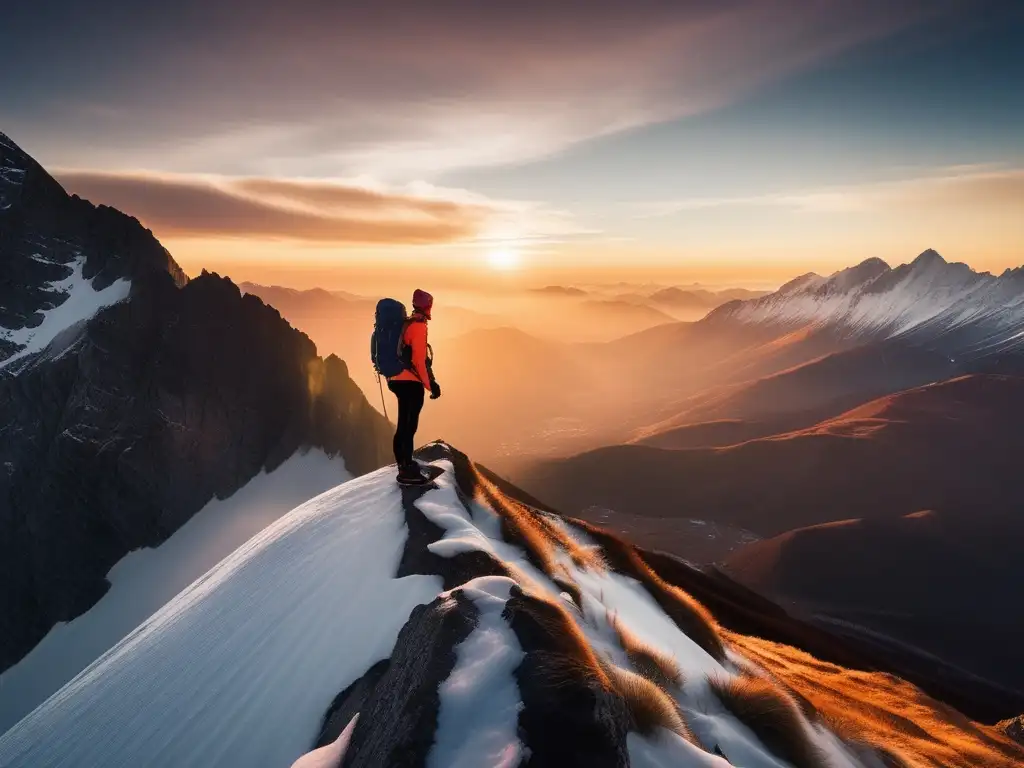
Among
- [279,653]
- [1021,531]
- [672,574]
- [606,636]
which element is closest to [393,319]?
[279,653]

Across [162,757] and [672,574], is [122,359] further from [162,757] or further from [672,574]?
[162,757]

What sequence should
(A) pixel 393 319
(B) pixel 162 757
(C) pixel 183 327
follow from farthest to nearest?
(C) pixel 183 327 < (A) pixel 393 319 < (B) pixel 162 757

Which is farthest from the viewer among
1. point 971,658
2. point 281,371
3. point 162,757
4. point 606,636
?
point 281,371

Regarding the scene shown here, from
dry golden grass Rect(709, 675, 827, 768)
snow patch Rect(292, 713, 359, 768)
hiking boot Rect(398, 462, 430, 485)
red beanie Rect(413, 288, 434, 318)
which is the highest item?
red beanie Rect(413, 288, 434, 318)

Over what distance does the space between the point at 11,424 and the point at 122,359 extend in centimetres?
2152

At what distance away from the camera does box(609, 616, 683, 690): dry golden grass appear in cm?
858

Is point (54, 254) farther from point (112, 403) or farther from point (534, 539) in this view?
point (534, 539)

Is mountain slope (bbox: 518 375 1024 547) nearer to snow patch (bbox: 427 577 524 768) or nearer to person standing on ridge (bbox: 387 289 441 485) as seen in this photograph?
person standing on ridge (bbox: 387 289 441 485)

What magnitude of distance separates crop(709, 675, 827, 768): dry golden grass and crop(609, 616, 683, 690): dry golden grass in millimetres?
915

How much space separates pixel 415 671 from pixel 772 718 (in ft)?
22.5

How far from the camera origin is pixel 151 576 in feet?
315

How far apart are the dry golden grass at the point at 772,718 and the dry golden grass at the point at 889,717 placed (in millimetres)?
2624

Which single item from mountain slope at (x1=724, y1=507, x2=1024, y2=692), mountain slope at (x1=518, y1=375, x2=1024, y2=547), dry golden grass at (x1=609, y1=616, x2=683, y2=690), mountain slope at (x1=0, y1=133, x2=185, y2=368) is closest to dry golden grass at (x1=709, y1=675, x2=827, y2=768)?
dry golden grass at (x1=609, y1=616, x2=683, y2=690)

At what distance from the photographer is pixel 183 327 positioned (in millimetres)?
107812
